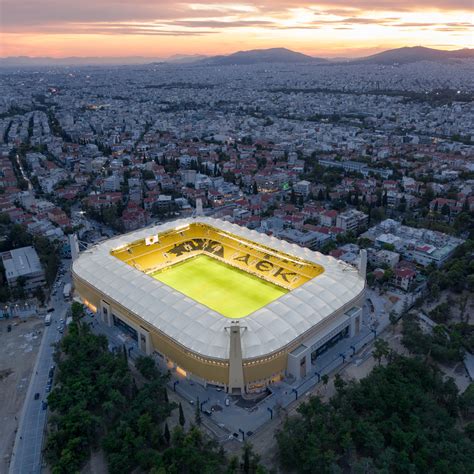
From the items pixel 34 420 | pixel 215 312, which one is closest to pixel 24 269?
pixel 34 420

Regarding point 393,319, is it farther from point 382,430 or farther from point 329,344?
point 382,430

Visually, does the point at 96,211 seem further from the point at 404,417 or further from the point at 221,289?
the point at 404,417

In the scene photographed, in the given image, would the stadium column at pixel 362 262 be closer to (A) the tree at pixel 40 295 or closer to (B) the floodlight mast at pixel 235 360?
(B) the floodlight mast at pixel 235 360

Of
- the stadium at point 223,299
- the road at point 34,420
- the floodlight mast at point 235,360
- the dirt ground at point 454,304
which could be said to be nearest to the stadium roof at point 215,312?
the stadium at point 223,299

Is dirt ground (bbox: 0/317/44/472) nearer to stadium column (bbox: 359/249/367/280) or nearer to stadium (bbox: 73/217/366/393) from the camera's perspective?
stadium (bbox: 73/217/366/393)

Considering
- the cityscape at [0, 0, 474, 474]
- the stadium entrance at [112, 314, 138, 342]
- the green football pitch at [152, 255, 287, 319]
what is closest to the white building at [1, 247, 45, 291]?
the cityscape at [0, 0, 474, 474]

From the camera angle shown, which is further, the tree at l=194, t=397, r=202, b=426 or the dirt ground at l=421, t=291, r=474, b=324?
the dirt ground at l=421, t=291, r=474, b=324
